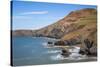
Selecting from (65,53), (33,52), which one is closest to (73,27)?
(65,53)

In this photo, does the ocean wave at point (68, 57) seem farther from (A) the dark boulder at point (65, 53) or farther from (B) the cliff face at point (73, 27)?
(B) the cliff face at point (73, 27)

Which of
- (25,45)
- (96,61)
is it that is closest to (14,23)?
(25,45)

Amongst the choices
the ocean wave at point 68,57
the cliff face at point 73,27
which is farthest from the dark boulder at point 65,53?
the cliff face at point 73,27

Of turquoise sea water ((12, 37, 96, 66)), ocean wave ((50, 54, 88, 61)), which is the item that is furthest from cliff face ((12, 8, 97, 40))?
ocean wave ((50, 54, 88, 61))

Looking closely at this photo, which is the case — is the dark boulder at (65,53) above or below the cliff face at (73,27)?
below

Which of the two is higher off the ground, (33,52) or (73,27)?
(73,27)

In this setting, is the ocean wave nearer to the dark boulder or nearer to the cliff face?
the dark boulder

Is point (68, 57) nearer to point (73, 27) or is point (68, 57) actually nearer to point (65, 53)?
point (65, 53)
